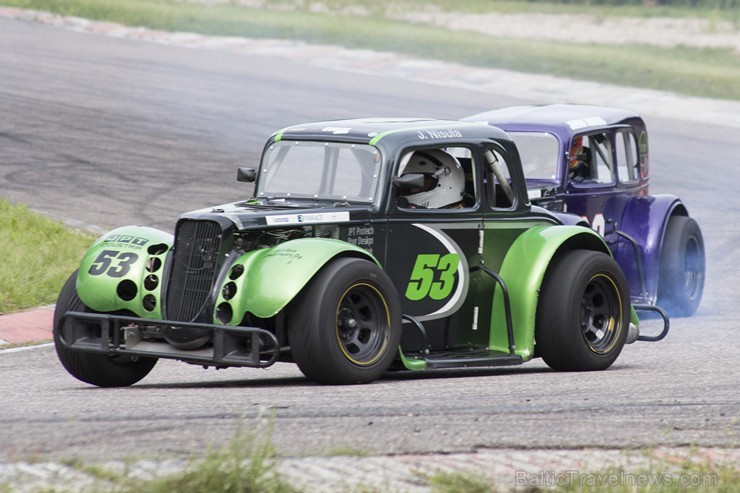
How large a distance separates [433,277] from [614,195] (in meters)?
4.54

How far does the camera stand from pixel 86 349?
843 centimetres

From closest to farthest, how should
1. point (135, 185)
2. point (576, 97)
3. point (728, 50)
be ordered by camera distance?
point (135, 185)
point (576, 97)
point (728, 50)

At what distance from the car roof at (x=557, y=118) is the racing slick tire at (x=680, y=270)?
1.21 m

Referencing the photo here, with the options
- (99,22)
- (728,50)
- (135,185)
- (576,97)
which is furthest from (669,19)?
(135,185)

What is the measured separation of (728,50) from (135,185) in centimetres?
1915

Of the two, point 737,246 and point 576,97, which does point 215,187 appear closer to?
point 737,246

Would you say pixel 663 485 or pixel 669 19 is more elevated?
pixel 669 19

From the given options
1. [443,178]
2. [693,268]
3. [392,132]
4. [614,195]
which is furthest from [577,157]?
[392,132]

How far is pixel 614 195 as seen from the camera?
1297cm

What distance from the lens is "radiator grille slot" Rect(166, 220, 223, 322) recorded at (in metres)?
8.15

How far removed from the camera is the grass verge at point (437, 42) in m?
29.6

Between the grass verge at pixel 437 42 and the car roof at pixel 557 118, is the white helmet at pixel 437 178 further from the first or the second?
the grass verge at pixel 437 42

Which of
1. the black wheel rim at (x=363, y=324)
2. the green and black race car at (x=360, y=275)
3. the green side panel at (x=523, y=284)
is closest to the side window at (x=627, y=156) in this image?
the green and black race car at (x=360, y=275)

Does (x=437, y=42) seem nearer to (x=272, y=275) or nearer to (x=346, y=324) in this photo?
(x=346, y=324)
